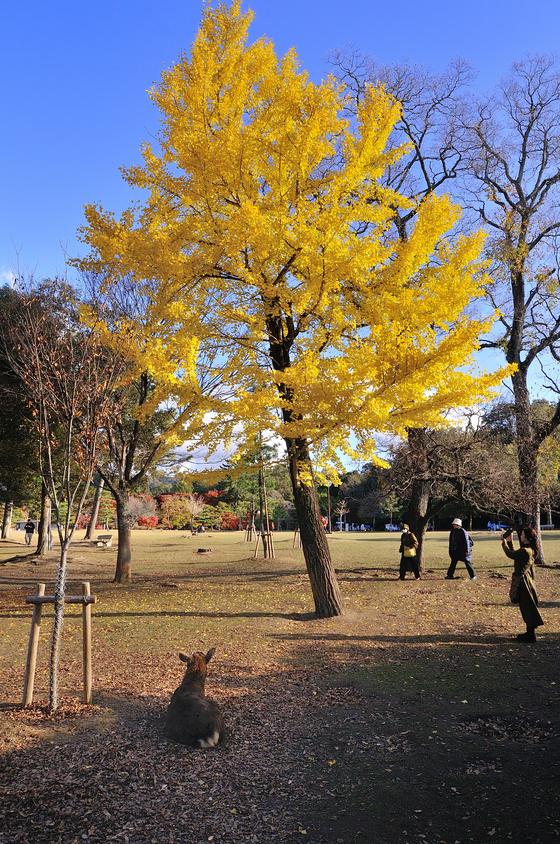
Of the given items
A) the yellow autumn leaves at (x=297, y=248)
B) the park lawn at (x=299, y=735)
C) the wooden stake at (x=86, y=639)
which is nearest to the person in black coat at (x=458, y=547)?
the park lawn at (x=299, y=735)

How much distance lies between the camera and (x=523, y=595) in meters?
7.32

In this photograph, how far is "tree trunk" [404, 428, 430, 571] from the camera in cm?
1365

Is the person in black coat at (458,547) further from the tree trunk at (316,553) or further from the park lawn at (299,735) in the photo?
the tree trunk at (316,553)

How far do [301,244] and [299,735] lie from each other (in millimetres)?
5339

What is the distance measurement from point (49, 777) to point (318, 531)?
19.1 ft

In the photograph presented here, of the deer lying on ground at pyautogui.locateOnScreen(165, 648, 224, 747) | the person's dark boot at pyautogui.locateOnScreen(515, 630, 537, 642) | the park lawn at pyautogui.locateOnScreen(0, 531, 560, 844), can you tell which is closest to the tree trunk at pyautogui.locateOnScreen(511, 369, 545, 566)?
the park lawn at pyautogui.locateOnScreen(0, 531, 560, 844)

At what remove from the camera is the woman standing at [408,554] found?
44.5ft

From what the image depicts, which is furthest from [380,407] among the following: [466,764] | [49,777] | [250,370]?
[49,777]

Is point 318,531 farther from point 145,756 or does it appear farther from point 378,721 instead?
point 145,756

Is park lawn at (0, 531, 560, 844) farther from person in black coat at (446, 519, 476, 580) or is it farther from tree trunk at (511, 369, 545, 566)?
tree trunk at (511, 369, 545, 566)

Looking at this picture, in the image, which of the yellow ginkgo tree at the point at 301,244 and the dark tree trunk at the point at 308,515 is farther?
the dark tree trunk at the point at 308,515

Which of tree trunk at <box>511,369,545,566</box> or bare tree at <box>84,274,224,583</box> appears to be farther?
tree trunk at <box>511,369,545,566</box>

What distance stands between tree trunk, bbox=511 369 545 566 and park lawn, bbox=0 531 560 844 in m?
5.87

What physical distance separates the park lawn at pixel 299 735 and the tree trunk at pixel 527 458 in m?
5.87
